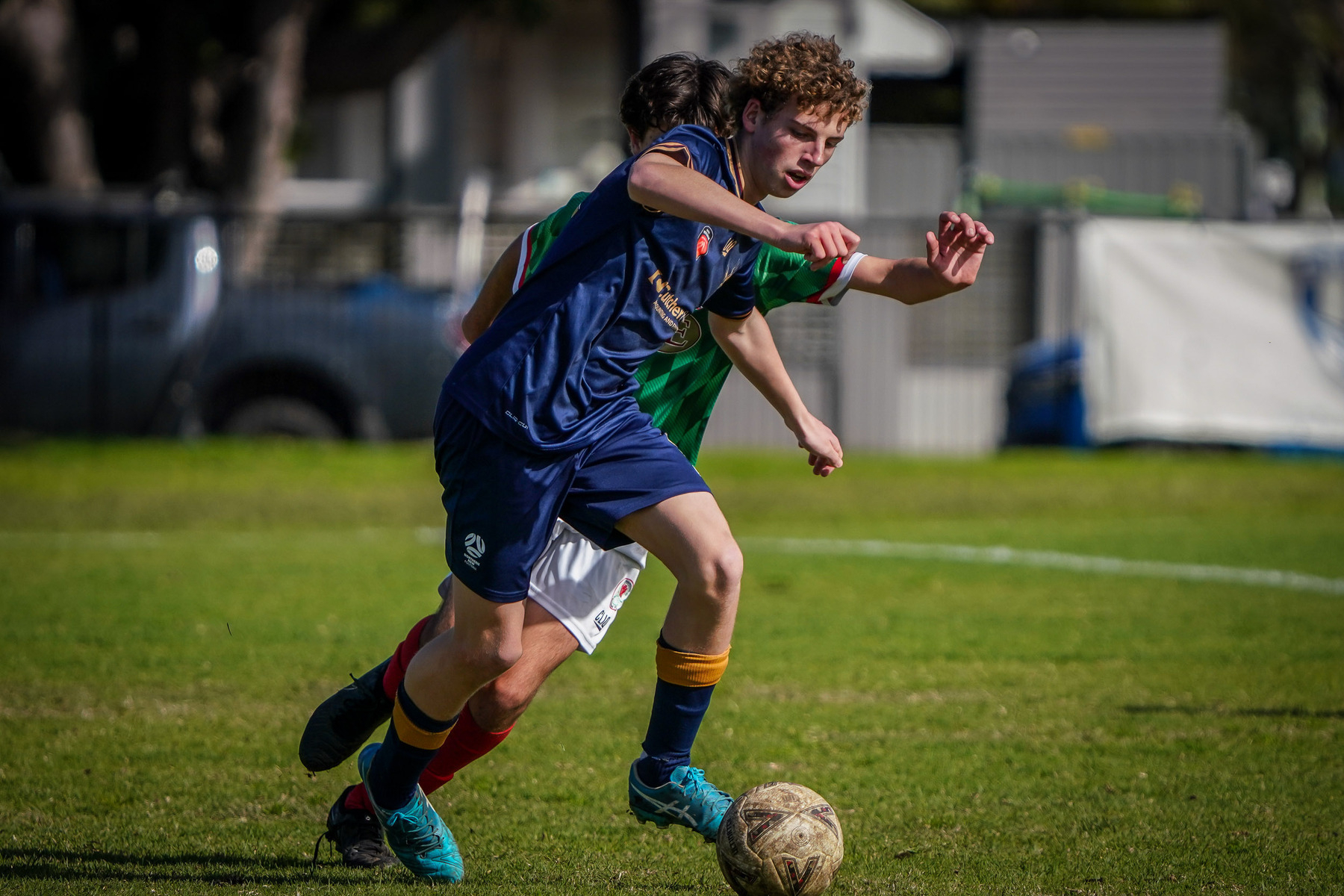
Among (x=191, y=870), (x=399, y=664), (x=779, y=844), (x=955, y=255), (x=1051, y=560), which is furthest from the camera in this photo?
(x=1051, y=560)

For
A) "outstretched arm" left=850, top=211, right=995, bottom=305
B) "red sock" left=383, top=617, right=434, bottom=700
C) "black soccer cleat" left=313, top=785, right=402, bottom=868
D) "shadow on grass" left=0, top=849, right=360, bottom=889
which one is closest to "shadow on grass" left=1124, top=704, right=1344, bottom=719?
"outstretched arm" left=850, top=211, right=995, bottom=305

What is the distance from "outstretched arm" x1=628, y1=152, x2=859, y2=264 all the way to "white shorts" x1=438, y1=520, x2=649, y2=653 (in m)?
0.96

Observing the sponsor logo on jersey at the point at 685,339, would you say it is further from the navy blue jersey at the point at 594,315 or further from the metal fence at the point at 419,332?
the metal fence at the point at 419,332

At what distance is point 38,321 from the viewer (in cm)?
1399

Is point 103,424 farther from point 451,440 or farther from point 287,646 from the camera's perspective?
point 451,440

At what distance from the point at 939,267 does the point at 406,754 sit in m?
1.83

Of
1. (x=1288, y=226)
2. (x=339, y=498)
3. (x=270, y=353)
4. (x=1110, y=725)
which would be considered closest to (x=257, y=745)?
(x=1110, y=725)

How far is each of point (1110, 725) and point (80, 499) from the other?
9019 millimetres

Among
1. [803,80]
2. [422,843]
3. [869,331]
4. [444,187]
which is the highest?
[803,80]

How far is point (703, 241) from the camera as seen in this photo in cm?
374

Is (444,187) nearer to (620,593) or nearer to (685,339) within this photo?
(685,339)

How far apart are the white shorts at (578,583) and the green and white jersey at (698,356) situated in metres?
0.40

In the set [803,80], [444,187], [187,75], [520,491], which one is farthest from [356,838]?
[444,187]

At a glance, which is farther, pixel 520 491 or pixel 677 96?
pixel 677 96
